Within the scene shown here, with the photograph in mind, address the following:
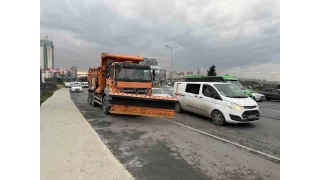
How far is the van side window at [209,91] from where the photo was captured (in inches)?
347

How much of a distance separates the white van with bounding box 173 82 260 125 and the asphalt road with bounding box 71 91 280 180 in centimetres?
49

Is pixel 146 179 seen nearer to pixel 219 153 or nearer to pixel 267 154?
pixel 219 153

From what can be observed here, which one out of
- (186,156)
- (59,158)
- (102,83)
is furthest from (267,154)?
(102,83)

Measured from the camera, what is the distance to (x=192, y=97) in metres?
10.1

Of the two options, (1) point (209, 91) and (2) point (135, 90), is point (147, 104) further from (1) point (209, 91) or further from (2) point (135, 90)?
(1) point (209, 91)

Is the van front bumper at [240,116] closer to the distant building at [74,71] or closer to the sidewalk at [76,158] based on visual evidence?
the sidewalk at [76,158]

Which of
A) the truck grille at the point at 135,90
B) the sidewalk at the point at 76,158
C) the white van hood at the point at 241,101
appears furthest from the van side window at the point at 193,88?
the sidewalk at the point at 76,158

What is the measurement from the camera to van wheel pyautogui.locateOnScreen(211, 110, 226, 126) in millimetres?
8242

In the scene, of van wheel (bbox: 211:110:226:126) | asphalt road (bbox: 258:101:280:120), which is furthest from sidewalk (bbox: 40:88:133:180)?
asphalt road (bbox: 258:101:280:120)

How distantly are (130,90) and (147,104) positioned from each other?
1.37m

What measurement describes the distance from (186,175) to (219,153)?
1.58 metres

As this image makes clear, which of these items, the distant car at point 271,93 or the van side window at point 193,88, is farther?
the distant car at point 271,93

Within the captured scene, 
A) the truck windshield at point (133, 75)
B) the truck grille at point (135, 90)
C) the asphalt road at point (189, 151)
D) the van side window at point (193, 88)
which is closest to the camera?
the asphalt road at point (189, 151)

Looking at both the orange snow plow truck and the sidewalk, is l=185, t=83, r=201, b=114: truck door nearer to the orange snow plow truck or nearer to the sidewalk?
the orange snow plow truck
